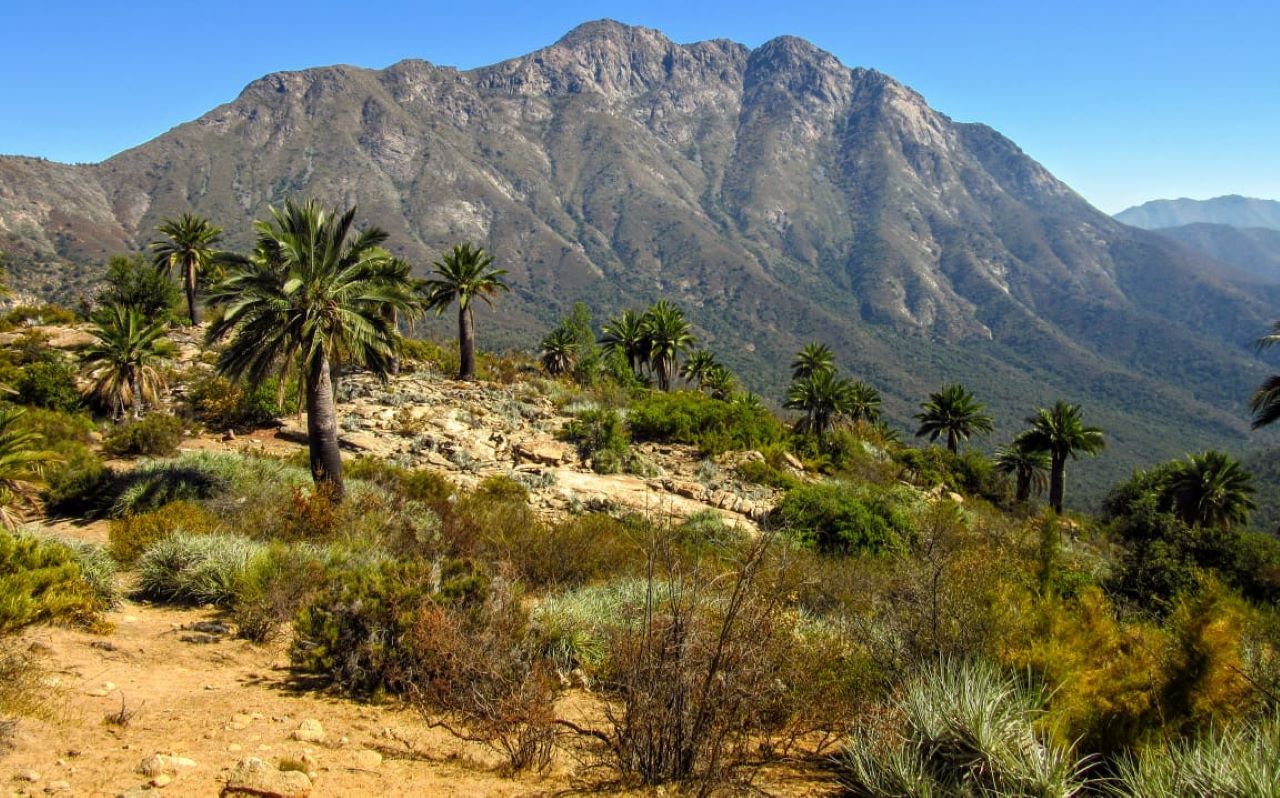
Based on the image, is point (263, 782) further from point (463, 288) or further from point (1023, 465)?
point (1023, 465)

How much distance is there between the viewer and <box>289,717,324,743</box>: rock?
5.03m

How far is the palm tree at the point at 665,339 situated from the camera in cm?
4031

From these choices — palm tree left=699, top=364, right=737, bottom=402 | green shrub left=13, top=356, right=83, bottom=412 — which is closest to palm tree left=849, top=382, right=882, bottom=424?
palm tree left=699, top=364, right=737, bottom=402

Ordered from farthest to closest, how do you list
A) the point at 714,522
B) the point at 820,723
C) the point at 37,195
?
1. the point at 37,195
2. the point at 714,522
3. the point at 820,723

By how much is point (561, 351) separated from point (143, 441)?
1126 inches

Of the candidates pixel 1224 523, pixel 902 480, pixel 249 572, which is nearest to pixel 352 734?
pixel 249 572

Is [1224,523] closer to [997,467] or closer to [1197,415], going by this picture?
[997,467]

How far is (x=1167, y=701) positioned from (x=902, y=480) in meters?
25.8

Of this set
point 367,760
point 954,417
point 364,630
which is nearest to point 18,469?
point 364,630

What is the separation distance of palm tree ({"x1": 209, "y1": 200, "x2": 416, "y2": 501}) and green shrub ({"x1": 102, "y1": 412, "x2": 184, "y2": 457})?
4574 millimetres

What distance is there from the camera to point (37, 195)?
165500 millimetres

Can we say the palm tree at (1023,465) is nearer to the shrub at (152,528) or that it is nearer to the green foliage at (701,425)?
the green foliage at (701,425)

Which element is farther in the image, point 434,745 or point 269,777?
point 434,745

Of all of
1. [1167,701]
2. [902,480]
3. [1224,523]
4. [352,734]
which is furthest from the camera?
[1224,523]
